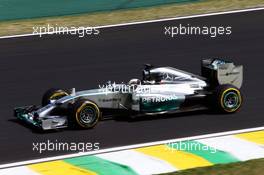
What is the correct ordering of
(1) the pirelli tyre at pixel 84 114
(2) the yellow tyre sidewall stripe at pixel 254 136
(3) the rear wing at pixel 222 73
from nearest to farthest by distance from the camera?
(2) the yellow tyre sidewall stripe at pixel 254 136 < (1) the pirelli tyre at pixel 84 114 < (3) the rear wing at pixel 222 73

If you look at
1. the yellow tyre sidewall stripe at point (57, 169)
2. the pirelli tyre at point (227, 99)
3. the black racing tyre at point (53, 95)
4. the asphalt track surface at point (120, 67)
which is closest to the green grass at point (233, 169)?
the yellow tyre sidewall stripe at point (57, 169)

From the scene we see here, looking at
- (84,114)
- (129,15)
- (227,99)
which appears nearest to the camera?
(84,114)

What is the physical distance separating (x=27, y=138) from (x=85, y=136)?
3.30ft

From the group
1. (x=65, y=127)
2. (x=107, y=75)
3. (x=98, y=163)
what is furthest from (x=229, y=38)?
(x=98, y=163)

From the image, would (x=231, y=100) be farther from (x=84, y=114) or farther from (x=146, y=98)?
(x=84, y=114)

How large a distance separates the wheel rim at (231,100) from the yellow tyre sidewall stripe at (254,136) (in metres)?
1.08

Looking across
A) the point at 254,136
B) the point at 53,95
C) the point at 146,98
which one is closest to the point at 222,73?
the point at 146,98

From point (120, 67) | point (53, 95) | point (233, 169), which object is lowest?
point (233, 169)

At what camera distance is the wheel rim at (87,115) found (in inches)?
551

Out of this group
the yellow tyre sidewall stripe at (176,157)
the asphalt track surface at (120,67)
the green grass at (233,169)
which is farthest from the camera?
the asphalt track surface at (120,67)

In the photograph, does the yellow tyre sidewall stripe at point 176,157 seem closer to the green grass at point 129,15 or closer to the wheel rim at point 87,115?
the wheel rim at point 87,115

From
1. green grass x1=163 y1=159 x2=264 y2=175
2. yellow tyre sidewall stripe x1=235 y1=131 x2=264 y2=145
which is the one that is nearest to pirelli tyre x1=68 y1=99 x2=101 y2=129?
yellow tyre sidewall stripe x1=235 y1=131 x2=264 y2=145

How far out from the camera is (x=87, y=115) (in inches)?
555

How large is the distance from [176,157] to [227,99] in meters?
2.45
